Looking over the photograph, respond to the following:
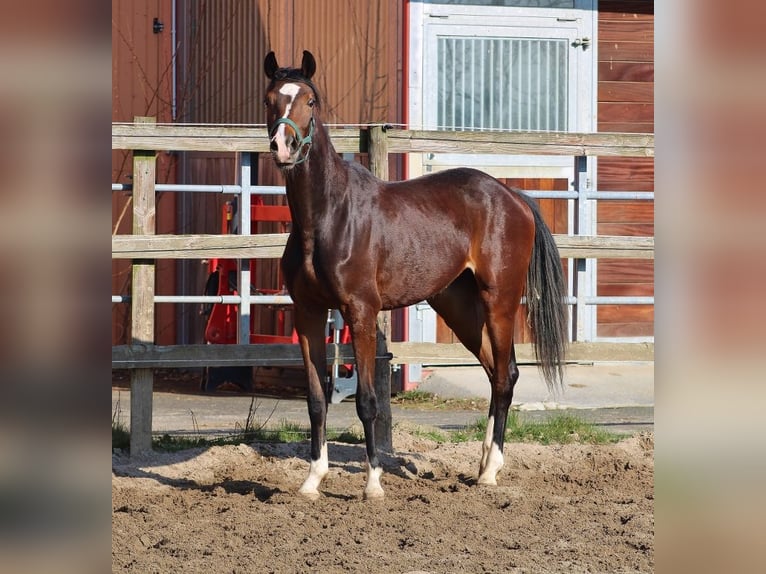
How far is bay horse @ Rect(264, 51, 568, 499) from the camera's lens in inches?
182

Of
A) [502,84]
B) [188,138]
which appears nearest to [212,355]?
[188,138]

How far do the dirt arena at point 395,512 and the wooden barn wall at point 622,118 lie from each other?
3.48 metres

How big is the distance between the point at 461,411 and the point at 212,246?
2.91 m

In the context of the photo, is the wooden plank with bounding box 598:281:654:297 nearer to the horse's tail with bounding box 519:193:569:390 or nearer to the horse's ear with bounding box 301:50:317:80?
the horse's tail with bounding box 519:193:569:390

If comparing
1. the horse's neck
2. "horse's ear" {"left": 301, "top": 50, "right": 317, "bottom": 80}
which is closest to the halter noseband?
the horse's neck

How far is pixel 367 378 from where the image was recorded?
4789 mm

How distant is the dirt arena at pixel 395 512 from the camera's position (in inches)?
137

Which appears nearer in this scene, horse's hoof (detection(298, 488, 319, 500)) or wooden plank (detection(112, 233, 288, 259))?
horse's hoof (detection(298, 488, 319, 500))

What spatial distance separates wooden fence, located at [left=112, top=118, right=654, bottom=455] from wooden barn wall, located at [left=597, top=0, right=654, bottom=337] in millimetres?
3173

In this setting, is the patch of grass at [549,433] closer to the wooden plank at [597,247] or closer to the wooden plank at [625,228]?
the wooden plank at [597,247]
